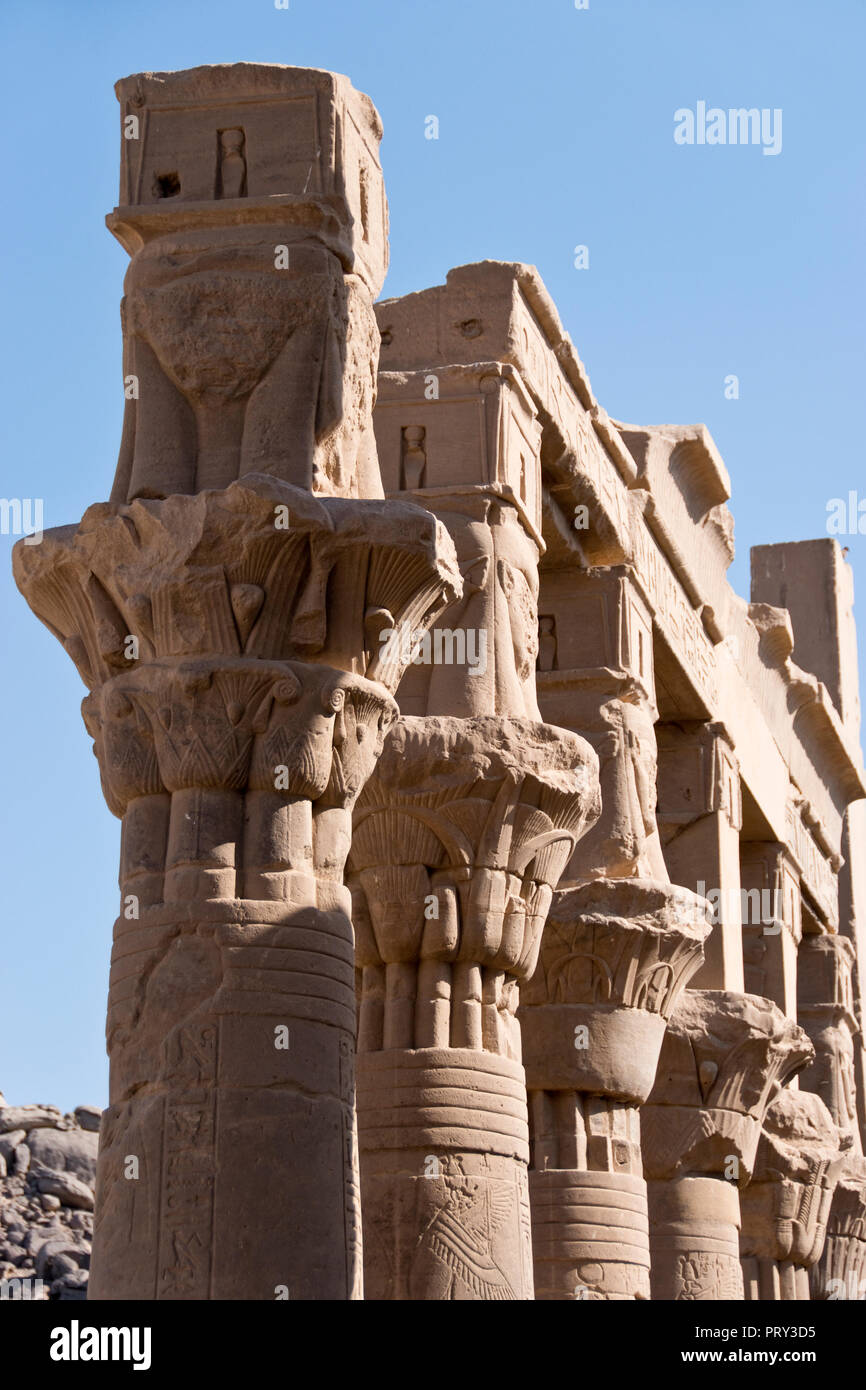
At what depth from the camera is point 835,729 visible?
18953mm

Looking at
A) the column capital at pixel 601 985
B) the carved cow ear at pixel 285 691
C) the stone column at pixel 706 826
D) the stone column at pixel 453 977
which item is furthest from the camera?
the stone column at pixel 706 826

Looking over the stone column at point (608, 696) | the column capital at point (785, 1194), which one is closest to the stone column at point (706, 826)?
the stone column at point (608, 696)

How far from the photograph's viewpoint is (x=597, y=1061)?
10.3 meters

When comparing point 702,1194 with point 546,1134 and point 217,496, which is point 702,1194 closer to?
point 546,1134

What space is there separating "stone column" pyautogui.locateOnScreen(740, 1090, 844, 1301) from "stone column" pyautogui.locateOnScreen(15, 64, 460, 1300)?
8628mm

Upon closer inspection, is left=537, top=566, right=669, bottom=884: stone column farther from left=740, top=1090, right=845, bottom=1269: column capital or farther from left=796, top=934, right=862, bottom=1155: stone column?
left=796, top=934, right=862, bottom=1155: stone column

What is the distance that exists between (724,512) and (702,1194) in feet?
15.8

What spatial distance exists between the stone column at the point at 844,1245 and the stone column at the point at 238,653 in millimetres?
11023

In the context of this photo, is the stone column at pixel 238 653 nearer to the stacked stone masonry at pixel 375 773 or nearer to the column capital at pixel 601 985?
the stacked stone masonry at pixel 375 773

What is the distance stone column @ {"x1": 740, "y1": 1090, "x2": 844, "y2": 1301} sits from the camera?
582 inches

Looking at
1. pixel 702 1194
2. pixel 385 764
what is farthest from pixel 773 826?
pixel 385 764

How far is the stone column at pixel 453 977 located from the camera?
8.13 meters

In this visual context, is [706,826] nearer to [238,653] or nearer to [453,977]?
[453,977]

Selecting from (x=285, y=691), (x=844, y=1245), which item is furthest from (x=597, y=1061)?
(x=844, y=1245)
